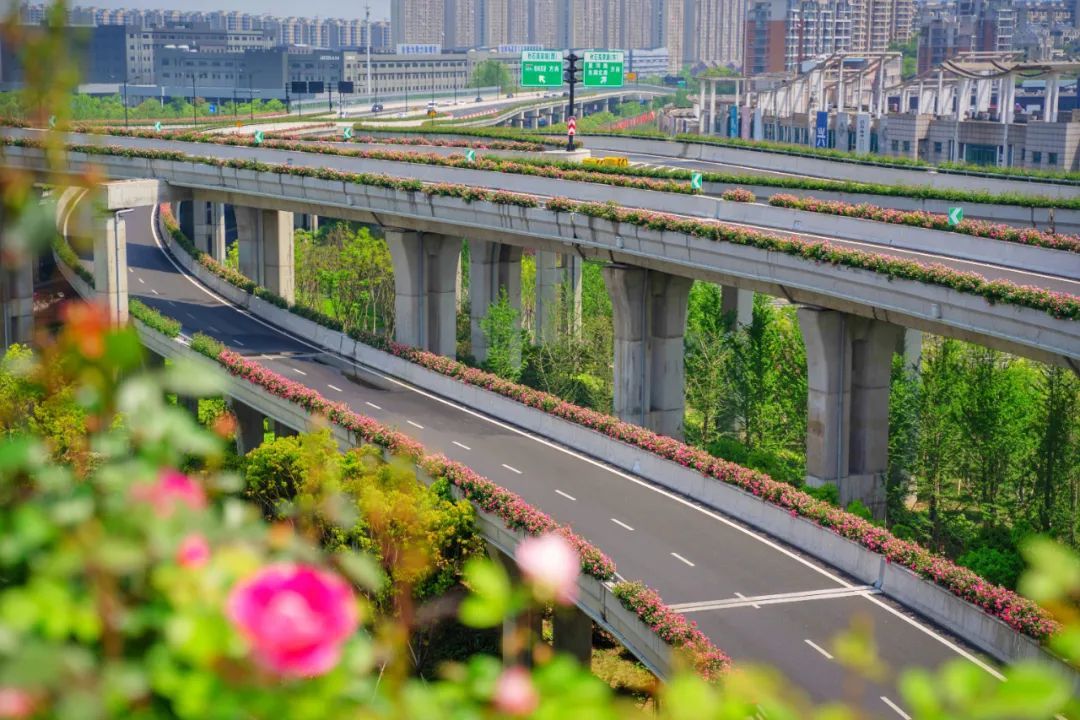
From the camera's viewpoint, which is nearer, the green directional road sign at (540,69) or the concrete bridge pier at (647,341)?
the concrete bridge pier at (647,341)

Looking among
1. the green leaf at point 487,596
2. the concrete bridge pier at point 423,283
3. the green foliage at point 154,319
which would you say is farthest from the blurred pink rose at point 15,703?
the green foliage at point 154,319

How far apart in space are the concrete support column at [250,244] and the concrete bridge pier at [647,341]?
113 ft

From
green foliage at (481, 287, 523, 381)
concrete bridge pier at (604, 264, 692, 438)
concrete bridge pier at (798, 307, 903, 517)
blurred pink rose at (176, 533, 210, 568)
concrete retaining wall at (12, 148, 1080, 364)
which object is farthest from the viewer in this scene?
green foliage at (481, 287, 523, 381)

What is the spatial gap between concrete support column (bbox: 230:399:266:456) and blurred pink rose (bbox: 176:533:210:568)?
62714 millimetres

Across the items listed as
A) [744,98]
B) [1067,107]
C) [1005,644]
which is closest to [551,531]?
[1005,644]

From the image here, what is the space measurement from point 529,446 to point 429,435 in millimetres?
4204

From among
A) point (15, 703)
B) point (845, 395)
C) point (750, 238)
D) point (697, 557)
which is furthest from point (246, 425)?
point (15, 703)

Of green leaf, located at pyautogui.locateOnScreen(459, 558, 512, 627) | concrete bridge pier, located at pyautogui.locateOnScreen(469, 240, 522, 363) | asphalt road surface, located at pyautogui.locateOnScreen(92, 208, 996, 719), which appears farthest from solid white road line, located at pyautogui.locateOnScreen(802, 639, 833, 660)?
concrete bridge pier, located at pyautogui.locateOnScreen(469, 240, 522, 363)

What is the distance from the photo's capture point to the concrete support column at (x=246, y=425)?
68.3 metres

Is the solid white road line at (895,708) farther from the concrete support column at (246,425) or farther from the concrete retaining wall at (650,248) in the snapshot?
the concrete support column at (246,425)

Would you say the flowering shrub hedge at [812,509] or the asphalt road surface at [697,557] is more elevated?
the flowering shrub hedge at [812,509]

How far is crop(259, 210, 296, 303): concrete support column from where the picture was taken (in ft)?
293

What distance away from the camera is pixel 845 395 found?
52.2 meters

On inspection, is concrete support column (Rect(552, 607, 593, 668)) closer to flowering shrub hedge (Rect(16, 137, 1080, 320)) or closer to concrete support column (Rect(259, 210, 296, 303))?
flowering shrub hedge (Rect(16, 137, 1080, 320))
